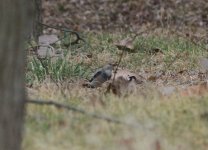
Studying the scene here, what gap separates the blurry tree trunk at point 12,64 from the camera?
300 cm

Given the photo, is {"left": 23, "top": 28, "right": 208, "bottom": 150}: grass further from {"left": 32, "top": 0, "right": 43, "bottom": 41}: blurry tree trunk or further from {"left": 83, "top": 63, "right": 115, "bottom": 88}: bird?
{"left": 32, "top": 0, "right": 43, "bottom": 41}: blurry tree trunk

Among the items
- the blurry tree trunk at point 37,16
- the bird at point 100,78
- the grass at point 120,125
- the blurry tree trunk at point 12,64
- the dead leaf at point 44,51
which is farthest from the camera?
the blurry tree trunk at point 37,16

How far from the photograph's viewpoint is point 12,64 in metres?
3.03

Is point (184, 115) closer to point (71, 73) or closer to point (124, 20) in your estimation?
point (71, 73)

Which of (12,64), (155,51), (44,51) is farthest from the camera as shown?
(155,51)

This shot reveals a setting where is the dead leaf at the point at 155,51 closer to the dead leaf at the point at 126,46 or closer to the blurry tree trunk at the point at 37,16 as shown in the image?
the dead leaf at the point at 126,46

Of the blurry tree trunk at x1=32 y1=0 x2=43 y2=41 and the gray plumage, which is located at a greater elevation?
the blurry tree trunk at x1=32 y1=0 x2=43 y2=41

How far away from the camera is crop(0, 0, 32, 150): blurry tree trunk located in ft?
9.84

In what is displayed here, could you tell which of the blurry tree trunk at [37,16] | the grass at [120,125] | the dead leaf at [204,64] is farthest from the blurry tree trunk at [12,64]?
the blurry tree trunk at [37,16]

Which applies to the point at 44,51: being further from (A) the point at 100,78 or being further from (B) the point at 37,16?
(B) the point at 37,16

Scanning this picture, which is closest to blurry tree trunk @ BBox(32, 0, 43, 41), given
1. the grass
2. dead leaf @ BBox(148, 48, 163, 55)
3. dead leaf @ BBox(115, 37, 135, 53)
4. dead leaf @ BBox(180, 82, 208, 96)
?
dead leaf @ BBox(115, 37, 135, 53)

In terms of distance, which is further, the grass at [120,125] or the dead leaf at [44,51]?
the dead leaf at [44,51]

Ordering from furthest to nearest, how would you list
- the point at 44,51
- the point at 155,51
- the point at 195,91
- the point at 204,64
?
the point at 155,51
the point at 44,51
the point at 204,64
the point at 195,91

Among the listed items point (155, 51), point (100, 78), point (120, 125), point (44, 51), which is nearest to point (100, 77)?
point (100, 78)
